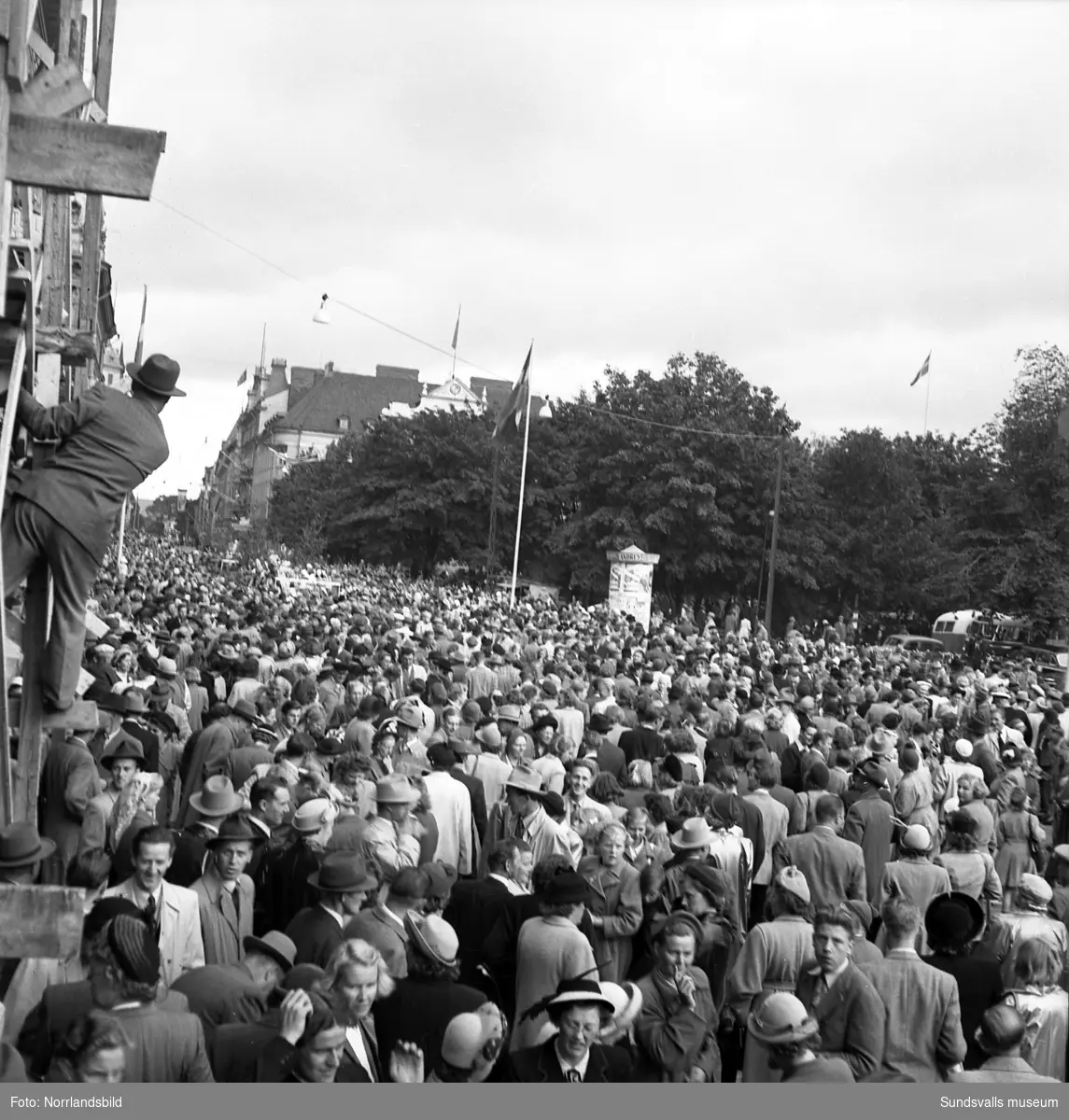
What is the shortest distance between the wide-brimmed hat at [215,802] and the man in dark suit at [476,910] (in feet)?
3.59

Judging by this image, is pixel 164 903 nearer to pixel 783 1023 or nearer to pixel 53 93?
pixel 783 1023

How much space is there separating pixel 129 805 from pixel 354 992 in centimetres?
337

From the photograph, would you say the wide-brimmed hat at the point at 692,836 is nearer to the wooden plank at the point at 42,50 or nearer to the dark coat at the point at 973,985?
the dark coat at the point at 973,985

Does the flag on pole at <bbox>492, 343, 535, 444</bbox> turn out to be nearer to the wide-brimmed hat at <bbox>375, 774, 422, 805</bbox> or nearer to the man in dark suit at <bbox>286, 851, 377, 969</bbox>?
the wide-brimmed hat at <bbox>375, 774, 422, 805</bbox>

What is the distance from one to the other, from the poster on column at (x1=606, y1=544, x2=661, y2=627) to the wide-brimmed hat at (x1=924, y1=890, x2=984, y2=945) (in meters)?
30.2

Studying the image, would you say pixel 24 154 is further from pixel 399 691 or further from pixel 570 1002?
pixel 399 691

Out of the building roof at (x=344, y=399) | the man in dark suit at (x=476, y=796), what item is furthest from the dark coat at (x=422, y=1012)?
the building roof at (x=344, y=399)

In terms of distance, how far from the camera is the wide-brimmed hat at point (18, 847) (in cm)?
472

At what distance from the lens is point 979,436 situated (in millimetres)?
52562

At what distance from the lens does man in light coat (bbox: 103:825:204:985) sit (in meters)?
6.36

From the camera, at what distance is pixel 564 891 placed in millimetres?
6777

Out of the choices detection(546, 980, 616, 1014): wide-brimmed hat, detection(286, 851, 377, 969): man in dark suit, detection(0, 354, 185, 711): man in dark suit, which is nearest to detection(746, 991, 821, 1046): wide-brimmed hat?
detection(546, 980, 616, 1014): wide-brimmed hat

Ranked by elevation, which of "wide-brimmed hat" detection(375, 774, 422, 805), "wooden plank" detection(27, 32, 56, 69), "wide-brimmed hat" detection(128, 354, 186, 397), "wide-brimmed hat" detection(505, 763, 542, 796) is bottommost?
"wide-brimmed hat" detection(375, 774, 422, 805)

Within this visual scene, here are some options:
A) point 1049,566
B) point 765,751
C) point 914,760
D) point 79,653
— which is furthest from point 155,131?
point 1049,566
